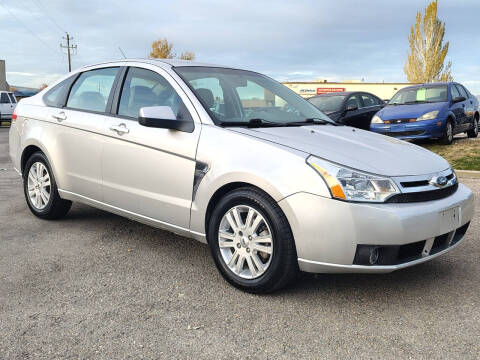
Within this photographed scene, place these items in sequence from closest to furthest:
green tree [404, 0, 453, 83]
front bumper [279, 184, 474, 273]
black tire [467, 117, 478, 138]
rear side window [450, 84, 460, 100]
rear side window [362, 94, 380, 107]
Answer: front bumper [279, 184, 474, 273] → rear side window [450, 84, 460, 100] → rear side window [362, 94, 380, 107] → black tire [467, 117, 478, 138] → green tree [404, 0, 453, 83]

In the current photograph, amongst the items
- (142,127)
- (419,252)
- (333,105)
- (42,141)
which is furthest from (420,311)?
(333,105)

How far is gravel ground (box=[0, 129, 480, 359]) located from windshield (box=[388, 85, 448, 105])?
758cm

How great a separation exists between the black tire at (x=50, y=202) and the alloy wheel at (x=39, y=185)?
32 millimetres

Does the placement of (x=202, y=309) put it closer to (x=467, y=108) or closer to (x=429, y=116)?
(x=429, y=116)

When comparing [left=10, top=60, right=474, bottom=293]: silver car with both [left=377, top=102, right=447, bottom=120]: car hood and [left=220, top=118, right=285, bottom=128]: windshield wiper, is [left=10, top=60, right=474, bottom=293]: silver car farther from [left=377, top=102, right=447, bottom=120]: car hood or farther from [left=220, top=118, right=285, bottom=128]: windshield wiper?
[left=377, top=102, right=447, bottom=120]: car hood

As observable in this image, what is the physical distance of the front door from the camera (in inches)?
146

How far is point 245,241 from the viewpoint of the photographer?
3367mm

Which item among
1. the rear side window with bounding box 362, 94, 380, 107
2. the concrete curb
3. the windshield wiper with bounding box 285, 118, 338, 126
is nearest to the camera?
the windshield wiper with bounding box 285, 118, 338, 126

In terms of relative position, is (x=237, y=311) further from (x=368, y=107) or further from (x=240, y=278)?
(x=368, y=107)

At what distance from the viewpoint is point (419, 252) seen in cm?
317

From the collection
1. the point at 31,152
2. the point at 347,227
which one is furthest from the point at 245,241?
the point at 31,152

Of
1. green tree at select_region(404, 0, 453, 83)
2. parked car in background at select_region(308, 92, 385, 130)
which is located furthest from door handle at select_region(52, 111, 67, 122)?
green tree at select_region(404, 0, 453, 83)

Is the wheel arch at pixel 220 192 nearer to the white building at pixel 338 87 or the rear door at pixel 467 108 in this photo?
the rear door at pixel 467 108

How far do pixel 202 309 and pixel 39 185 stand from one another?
2919 mm
